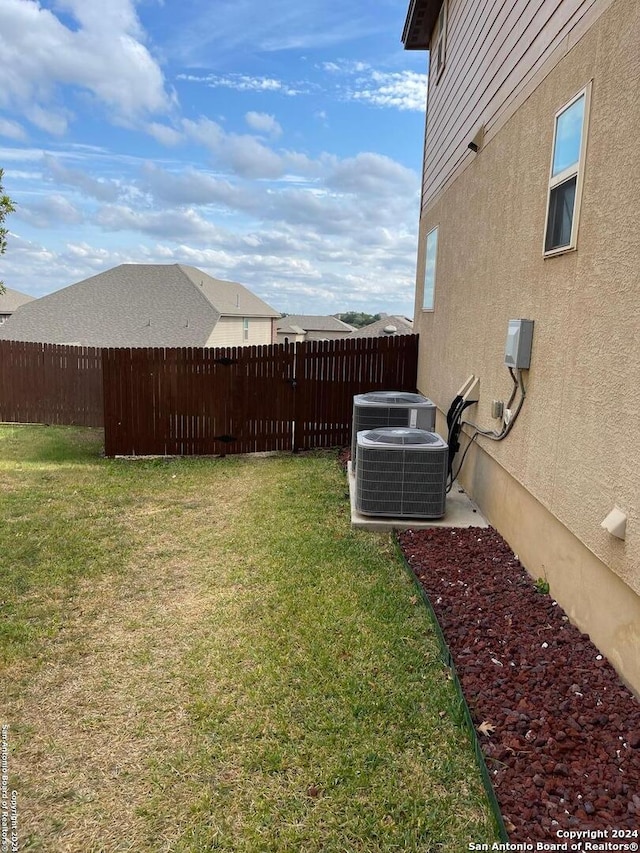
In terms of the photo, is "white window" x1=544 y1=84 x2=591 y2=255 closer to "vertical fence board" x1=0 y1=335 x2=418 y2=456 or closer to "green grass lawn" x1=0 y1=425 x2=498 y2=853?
"green grass lawn" x1=0 y1=425 x2=498 y2=853

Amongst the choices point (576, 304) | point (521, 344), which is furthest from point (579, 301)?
point (521, 344)

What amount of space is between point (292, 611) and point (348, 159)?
27.4 meters

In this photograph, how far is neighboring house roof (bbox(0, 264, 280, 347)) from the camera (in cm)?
2434

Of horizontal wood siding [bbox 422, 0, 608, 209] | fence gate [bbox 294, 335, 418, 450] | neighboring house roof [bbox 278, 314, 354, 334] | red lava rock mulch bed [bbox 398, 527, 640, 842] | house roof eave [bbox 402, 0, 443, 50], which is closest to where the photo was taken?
red lava rock mulch bed [bbox 398, 527, 640, 842]

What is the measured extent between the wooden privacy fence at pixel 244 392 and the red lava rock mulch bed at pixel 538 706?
5.14 meters

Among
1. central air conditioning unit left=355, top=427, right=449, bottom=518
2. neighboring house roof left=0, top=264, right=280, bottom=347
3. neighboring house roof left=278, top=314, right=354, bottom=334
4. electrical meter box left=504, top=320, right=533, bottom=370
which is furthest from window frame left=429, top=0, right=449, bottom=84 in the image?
neighboring house roof left=278, top=314, right=354, bottom=334

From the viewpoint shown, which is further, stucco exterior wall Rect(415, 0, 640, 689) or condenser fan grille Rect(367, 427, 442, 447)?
condenser fan grille Rect(367, 427, 442, 447)

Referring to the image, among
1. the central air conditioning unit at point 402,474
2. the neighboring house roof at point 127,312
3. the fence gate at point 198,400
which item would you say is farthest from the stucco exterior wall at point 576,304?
the neighboring house roof at point 127,312

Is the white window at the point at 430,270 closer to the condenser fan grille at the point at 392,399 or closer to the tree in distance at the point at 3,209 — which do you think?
the condenser fan grille at the point at 392,399

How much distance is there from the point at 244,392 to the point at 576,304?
6.13 metres

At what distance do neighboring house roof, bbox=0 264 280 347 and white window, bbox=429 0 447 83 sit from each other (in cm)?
1685

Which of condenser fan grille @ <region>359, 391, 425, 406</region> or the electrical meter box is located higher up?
the electrical meter box

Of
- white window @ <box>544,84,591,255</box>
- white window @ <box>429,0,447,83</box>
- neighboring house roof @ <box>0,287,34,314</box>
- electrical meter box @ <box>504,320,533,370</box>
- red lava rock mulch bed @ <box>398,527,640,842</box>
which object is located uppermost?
white window @ <box>429,0,447,83</box>

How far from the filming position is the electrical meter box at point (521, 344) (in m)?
3.81
